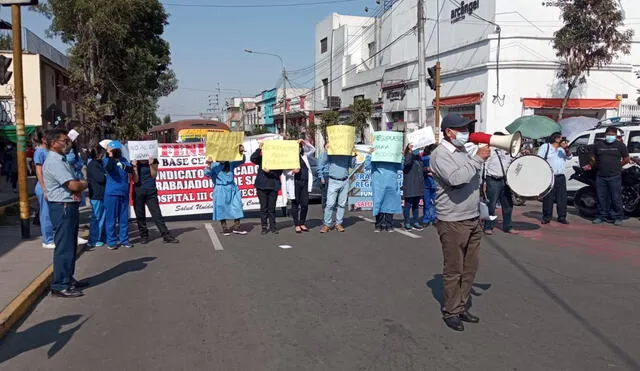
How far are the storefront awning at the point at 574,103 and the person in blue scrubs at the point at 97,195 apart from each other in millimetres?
19727

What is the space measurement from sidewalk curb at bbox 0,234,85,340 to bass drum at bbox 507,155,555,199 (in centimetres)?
668

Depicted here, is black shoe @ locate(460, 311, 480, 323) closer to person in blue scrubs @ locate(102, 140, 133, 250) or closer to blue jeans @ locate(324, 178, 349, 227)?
blue jeans @ locate(324, 178, 349, 227)

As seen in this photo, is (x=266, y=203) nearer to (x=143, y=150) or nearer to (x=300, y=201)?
(x=300, y=201)

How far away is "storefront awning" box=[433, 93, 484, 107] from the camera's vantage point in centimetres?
2556

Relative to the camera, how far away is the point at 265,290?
6652 mm

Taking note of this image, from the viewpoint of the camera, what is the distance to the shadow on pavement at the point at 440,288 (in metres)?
6.20

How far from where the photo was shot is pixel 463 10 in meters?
28.0

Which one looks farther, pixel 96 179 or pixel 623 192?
pixel 623 192

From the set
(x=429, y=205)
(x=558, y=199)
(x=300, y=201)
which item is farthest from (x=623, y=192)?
(x=300, y=201)

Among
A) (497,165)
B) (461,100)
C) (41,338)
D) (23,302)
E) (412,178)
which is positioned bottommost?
(41,338)

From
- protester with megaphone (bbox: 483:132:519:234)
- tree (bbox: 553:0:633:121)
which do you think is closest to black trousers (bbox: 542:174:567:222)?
protester with megaphone (bbox: 483:132:519:234)

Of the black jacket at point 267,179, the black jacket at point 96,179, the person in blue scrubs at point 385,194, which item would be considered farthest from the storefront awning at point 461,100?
the black jacket at point 96,179

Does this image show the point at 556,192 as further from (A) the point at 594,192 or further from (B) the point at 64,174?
(B) the point at 64,174

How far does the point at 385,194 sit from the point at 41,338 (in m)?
6.80
